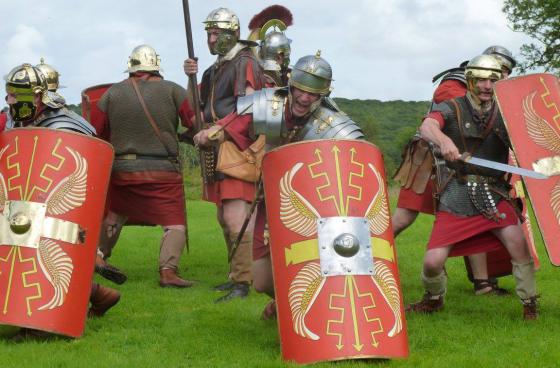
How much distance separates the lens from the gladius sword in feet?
17.2

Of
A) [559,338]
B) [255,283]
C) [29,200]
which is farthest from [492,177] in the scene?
[29,200]

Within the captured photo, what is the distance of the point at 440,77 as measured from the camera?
6609mm

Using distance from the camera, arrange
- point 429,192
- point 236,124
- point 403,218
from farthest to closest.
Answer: point 403,218 < point 429,192 < point 236,124

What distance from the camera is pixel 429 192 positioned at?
21.9 ft

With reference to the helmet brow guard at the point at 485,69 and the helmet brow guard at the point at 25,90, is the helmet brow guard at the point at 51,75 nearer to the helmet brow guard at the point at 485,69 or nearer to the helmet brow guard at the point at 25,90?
the helmet brow guard at the point at 25,90

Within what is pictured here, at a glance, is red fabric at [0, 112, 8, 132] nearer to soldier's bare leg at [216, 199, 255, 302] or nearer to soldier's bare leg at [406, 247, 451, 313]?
soldier's bare leg at [216, 199, 255, 302]

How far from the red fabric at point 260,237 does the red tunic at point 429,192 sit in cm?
167

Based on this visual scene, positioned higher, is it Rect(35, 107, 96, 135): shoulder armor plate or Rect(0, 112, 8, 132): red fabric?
Rect(0, 112, 8, 132): red fabric

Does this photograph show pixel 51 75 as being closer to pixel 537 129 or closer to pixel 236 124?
pixel 236 124

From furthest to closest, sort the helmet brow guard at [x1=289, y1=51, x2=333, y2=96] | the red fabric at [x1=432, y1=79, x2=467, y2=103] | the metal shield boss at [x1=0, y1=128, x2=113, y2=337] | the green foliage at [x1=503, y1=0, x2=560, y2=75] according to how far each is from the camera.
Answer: the green foliage at [x1=503, y1=0, x2=560, y2=75], the red fabric at [x1=432, y1=79, x2=467, y2=103], the helmet brow guard at [x1=289, y1=51, x2=333, y2=96], the metal shield boss at [x1=0, y1=128, x2=113, y2=337]

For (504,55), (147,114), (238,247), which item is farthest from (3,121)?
(504,55)

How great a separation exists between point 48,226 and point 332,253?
1532 millimetres

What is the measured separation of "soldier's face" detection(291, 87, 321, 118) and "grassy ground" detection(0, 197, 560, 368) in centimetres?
126

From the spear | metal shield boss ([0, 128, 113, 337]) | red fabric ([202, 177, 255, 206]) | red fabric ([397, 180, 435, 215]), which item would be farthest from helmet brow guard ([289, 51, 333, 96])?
the spear
